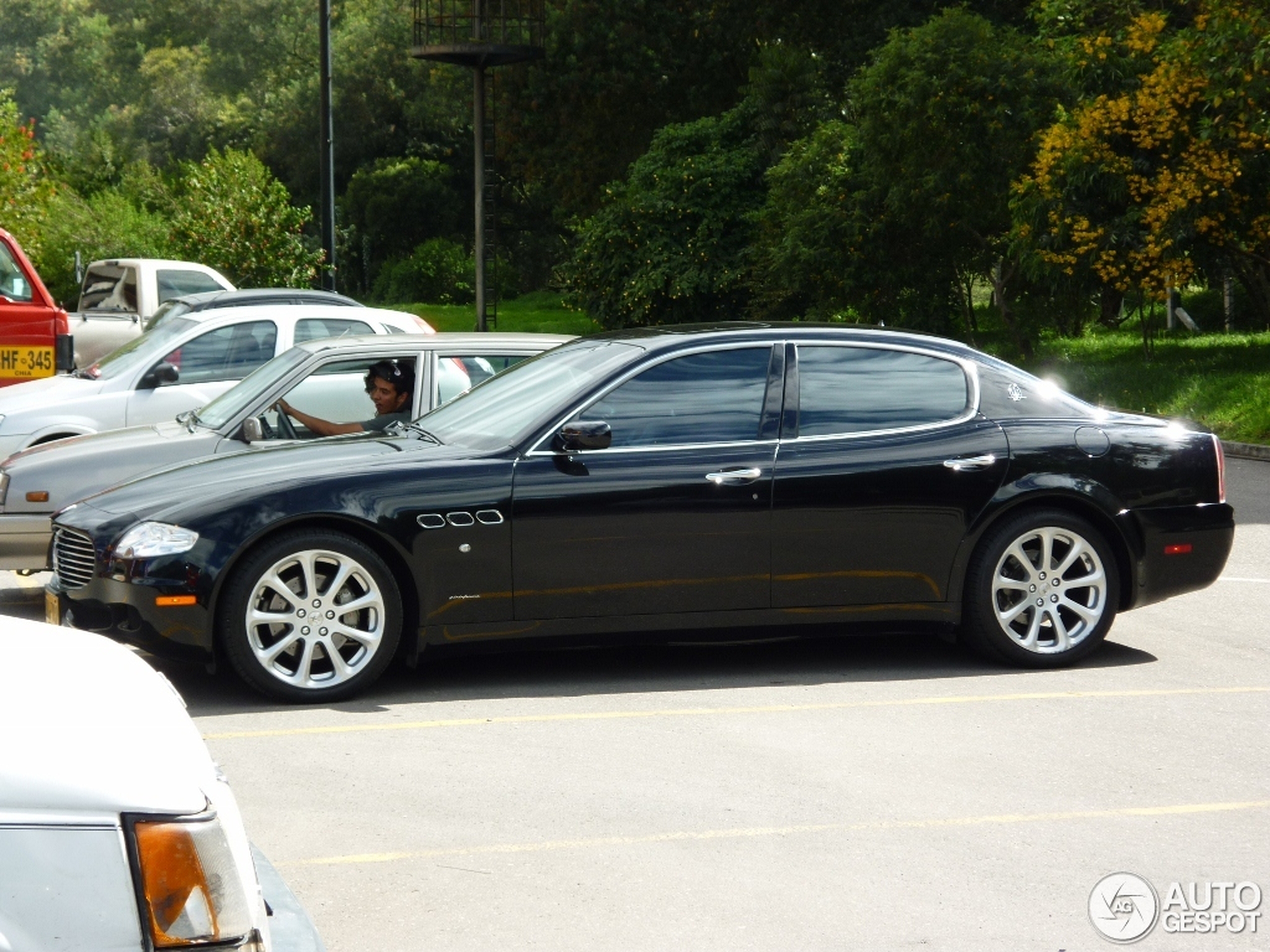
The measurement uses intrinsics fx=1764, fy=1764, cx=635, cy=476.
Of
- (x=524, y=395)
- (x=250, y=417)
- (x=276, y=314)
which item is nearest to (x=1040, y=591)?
(x=524, y=395)

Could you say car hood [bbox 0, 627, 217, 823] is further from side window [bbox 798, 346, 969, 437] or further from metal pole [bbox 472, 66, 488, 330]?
metal pole [bbox 472, 66, 488, 330]

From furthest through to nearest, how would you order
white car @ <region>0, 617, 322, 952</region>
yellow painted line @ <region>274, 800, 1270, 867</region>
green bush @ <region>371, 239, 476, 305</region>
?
green bush @ <region>371, 239, 476, 305</region>
yellow painted line @ <region>274, 800, 1270, 867</region>
white car @ <region>0, 617, 322, 952</region>

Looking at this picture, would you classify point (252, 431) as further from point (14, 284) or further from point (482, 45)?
point (482, 45)

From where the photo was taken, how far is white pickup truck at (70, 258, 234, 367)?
21.6m

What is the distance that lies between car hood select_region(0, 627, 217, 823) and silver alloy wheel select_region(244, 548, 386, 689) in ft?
12.1

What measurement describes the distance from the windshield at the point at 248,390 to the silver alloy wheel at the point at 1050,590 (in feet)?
12.8

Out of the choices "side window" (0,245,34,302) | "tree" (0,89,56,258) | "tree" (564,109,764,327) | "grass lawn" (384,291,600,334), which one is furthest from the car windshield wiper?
"grass lawn" (384,291,600,334)

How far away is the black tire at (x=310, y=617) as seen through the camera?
6.86 meters

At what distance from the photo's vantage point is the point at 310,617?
6938mm

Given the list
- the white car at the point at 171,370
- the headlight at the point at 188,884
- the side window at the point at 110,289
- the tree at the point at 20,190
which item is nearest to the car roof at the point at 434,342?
the white car at the point at 171,370

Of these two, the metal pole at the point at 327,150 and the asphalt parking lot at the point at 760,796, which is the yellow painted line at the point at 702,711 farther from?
the metal pole at the point at 327,150

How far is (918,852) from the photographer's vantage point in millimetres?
5070

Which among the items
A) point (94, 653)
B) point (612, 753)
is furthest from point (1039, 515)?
point (94, 653)

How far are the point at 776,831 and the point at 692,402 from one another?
2.63 meters
